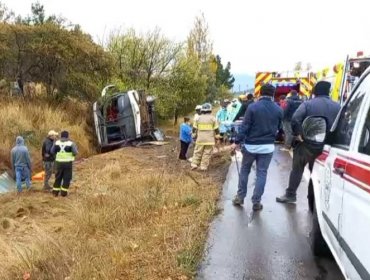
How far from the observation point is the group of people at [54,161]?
13.7 m

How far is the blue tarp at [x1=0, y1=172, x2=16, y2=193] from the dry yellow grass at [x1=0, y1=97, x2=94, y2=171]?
108 centimetres

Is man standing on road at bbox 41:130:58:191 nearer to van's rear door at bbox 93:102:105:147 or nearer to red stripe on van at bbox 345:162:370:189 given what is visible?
van's rear door at bbox 93:102:105:147

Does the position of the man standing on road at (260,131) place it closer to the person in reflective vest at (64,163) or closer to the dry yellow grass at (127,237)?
the dry yellow grass at (127,237)

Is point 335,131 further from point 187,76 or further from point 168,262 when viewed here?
point 187,76

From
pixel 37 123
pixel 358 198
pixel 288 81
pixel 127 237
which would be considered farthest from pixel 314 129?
pixel 37 123

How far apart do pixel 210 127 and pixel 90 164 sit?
240 inches

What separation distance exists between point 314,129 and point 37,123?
737 inches

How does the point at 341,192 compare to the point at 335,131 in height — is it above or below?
below

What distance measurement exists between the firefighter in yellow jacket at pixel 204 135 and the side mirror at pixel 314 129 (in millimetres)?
7313

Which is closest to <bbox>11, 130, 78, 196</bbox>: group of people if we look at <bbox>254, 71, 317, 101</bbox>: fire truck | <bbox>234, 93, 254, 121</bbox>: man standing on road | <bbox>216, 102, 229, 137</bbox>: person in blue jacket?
<bbox>234, 93, 254, 121</bbox>: man standing on road

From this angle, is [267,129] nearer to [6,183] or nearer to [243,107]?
[243,107]

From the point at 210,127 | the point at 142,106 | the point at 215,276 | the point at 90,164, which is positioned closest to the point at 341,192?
the point at 215,276

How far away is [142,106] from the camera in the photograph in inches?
834

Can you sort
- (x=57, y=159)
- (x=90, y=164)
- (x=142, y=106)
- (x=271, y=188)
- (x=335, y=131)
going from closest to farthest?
1. (x=335, y=131)
2. (x=271, y=188)
3. (x=57, y=159)
4. (x=90, y=164)
5. (x=142, y=106)
